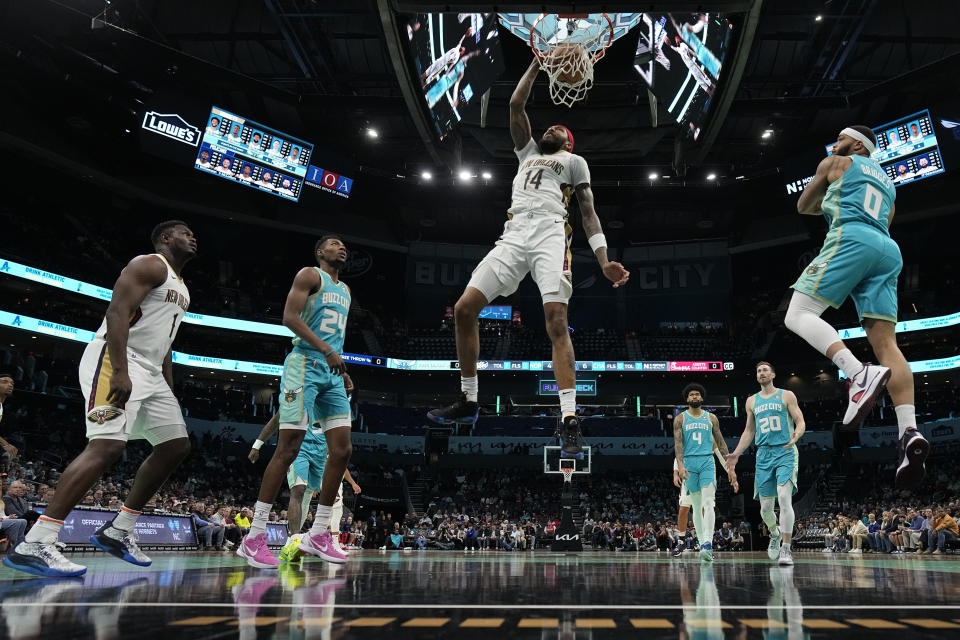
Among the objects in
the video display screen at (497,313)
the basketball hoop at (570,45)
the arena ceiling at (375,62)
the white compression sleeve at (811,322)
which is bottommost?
the white compression sleeve at (811,322)

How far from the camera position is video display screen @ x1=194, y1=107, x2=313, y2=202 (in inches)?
927

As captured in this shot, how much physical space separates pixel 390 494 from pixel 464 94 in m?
19.9

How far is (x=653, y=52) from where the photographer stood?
48.9 feet

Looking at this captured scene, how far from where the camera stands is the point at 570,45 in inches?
332

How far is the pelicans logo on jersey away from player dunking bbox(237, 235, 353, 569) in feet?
4.54

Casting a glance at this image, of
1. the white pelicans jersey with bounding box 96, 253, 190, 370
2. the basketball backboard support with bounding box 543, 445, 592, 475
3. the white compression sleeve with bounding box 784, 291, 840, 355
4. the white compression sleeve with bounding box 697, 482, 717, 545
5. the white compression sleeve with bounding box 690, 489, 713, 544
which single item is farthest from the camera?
the basketball backboard support with bounding box 543, 445, 592, 475

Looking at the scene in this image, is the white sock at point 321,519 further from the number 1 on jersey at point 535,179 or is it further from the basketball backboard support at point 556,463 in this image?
the basketball backboard support at point 556,463

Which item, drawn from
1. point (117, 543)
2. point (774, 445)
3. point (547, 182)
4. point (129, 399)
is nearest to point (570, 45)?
point (547, 182)

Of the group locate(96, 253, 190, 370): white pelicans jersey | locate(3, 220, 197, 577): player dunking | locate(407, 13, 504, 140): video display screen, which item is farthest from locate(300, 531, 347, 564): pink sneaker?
locate(407, 13, 504, 140): video display screen

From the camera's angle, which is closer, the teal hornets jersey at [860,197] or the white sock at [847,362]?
the white sock at [847,362]

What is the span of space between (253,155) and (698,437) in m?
20.7

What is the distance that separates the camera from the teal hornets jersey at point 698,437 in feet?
27.7

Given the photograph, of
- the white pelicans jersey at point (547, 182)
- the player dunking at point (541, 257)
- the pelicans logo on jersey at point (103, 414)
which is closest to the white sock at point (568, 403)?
the player dunking at point (541, 257)

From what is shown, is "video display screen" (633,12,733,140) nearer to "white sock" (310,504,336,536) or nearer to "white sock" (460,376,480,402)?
"white sock" (460,376,480,402)
